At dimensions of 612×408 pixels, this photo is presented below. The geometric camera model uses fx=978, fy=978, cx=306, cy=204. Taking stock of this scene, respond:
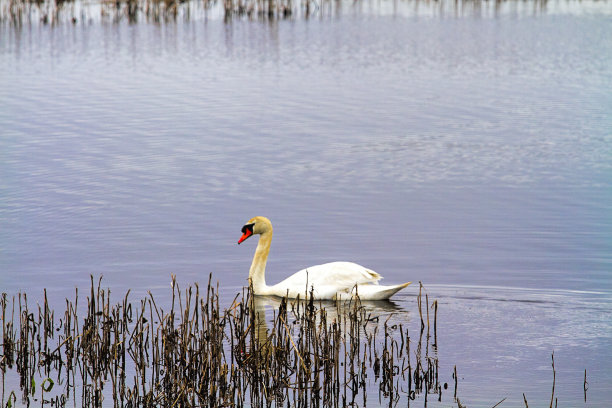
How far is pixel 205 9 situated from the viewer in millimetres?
39812

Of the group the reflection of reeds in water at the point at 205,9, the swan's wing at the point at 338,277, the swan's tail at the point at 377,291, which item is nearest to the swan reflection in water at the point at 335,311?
the swan's tail at the point at 377,291

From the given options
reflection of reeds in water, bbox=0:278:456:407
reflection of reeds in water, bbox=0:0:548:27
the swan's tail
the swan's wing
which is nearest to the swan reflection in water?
the swan's tail

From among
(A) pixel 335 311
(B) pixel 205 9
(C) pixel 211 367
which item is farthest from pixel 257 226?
(B) pixel 205 9

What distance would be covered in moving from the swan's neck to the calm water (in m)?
0.27

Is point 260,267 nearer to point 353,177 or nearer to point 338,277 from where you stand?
point 338,277

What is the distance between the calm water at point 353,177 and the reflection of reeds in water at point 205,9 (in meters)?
6.85

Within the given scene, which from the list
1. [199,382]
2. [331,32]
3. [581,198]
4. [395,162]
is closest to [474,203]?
[581,198]

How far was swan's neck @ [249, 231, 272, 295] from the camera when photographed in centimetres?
1020

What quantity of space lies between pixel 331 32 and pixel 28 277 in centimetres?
2543

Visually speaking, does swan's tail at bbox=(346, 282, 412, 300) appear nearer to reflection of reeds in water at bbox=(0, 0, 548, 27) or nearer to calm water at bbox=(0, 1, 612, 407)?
calm water at bbox=(0, 1, 612, 407)

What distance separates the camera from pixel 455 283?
10.0 metres

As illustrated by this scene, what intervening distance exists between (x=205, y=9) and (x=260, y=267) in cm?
3092

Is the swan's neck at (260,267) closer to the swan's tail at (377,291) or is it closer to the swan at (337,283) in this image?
the swan at (337,283)

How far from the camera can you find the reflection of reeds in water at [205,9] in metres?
38.4
